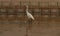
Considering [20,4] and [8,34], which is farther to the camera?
[20,4]

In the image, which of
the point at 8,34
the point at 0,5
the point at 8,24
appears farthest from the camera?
the point at 0,5

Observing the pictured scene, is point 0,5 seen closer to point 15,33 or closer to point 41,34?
point 15,33

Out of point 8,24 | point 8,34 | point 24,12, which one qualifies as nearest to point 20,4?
point 24,12

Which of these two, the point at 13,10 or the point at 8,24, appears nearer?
the point at 8,24

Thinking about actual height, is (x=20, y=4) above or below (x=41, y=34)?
above

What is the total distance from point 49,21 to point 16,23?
49cm

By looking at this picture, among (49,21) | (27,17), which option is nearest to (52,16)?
(49,21)

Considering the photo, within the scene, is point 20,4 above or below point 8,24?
above

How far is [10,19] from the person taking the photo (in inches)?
132

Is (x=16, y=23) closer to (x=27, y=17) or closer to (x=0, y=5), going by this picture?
(x=27, y=17)

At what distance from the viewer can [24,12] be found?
3.42 metres

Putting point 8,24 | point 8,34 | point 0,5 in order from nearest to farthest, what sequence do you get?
point 8,34 → point 8,24 → point 0,5

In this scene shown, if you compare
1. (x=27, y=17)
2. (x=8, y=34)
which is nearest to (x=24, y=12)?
(x=27, y=17)

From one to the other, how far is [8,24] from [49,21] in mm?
605
